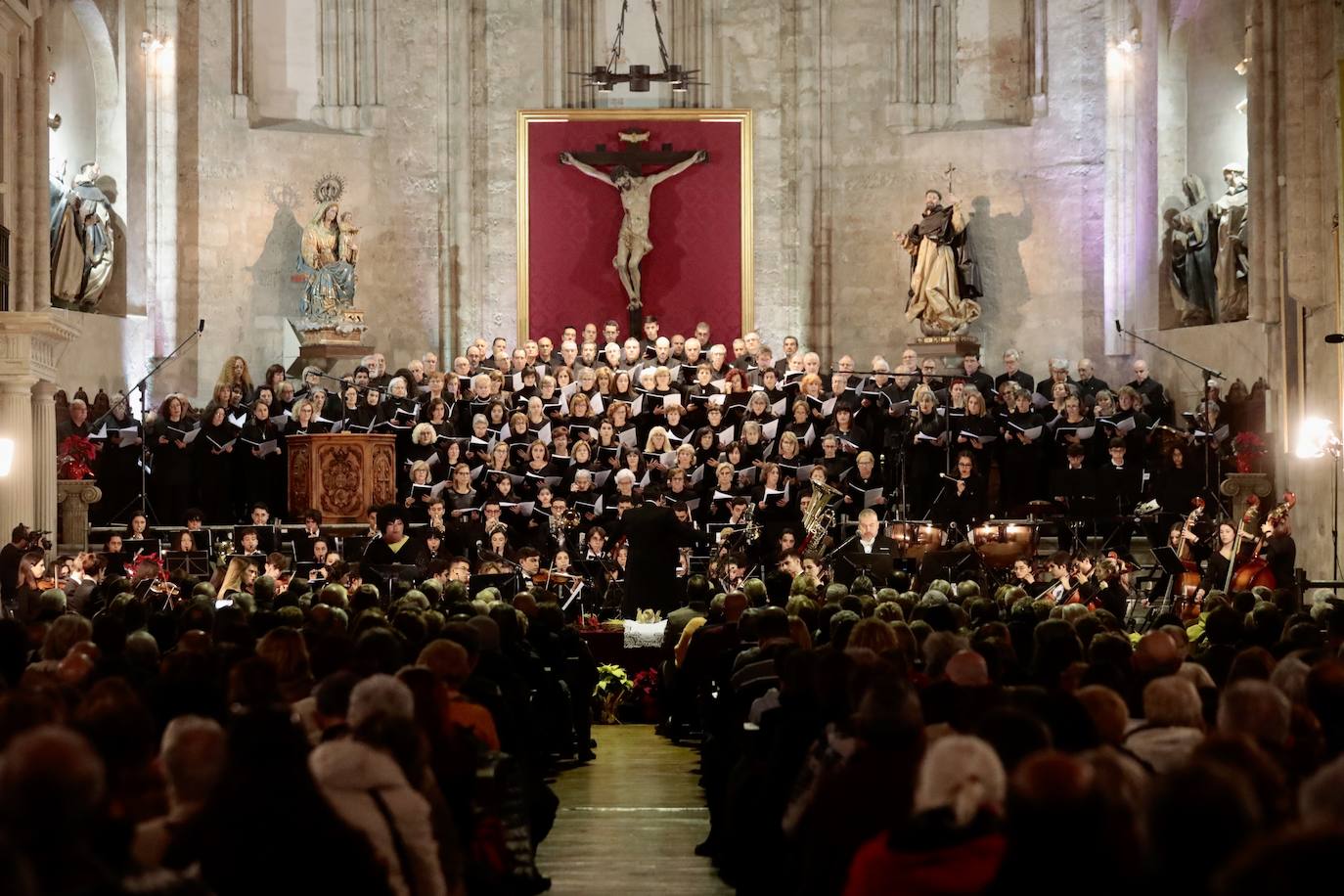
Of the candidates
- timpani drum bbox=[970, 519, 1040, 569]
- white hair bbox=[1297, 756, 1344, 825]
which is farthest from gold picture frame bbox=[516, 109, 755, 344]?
white hair bbox=[1297, 756, 1344, 825]

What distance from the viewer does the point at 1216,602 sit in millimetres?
10164

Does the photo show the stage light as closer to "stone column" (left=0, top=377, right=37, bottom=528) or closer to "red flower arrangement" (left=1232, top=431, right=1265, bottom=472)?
"red flower arrangement" (left=1232, top=431, right=1265, bottom=472)

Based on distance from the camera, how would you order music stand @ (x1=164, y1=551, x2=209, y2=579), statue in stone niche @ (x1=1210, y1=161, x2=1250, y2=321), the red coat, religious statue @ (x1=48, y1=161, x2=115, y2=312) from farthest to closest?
religious statue @ (x1=48, y1=161, x2=115, y2=312)
statue in stone niche @ (x1=1210, y1=161, x2=1250, y2=321)
music stand @ (x1=164, y1=551, x2=209, y2=579)
the red coat

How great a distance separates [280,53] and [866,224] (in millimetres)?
7476

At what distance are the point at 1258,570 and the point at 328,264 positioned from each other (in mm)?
11829

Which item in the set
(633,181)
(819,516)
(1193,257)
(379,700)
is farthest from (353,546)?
(379,700)

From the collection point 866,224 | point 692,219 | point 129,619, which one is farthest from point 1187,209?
point 129,619

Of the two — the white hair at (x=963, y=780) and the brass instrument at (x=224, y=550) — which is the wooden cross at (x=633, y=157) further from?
the white hair at (x=963, y=780)

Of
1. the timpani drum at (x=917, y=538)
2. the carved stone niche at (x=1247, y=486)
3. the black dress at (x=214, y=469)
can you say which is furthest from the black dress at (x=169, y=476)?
the carved stone niche at (x=1247, y=486)

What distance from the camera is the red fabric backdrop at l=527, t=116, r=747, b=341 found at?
76.4 ft

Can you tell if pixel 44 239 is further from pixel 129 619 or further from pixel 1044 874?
pixel 1044 874

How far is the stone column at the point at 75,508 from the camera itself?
17.0 meters

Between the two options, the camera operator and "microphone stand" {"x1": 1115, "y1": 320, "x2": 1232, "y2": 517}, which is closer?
the camera operator

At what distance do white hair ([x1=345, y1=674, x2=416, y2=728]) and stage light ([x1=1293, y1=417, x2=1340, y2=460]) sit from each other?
11330 mm
